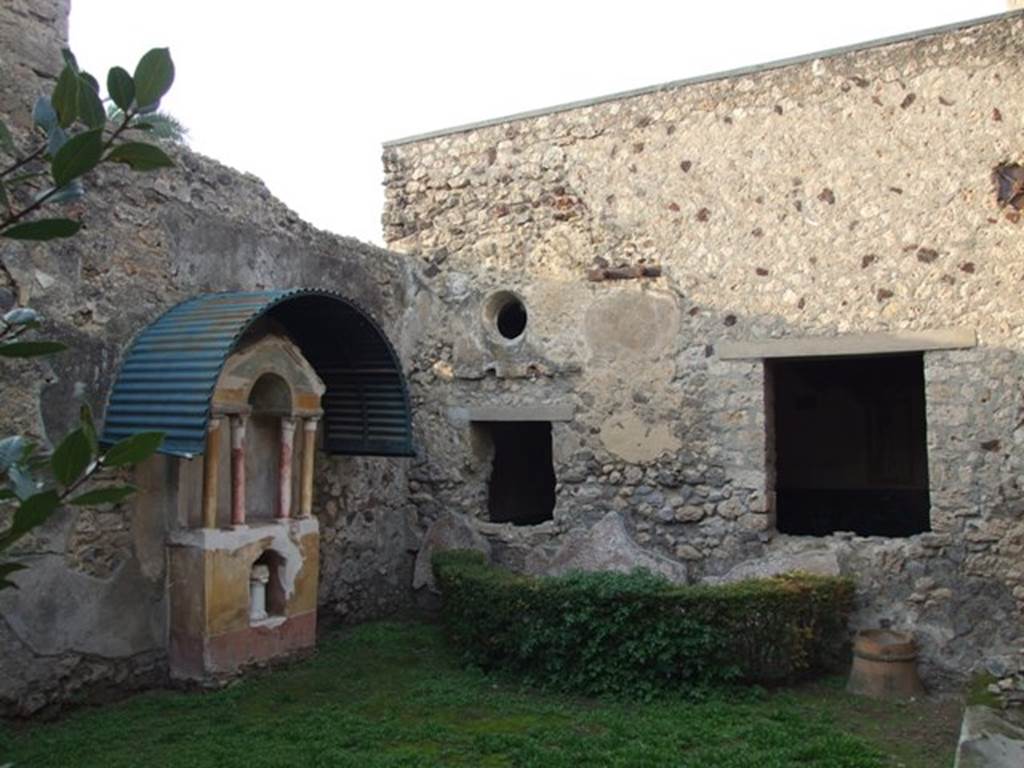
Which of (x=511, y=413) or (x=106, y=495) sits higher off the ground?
(x=511, y=413)

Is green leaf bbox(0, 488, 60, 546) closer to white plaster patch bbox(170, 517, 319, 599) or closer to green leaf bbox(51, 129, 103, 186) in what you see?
green leaf bbox(51, 129, 103, 186)

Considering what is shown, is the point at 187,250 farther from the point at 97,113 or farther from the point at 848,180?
the point at 97,113

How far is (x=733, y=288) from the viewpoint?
282 inches

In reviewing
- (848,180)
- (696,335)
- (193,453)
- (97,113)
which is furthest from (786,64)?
(97,113)

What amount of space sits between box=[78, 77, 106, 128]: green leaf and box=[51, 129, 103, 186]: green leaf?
0.04 m

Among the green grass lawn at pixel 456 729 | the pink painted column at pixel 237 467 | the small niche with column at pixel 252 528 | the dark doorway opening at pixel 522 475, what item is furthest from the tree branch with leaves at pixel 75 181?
the dark doorway opening at pixel 522 475

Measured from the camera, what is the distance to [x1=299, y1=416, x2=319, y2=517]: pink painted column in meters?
6.61

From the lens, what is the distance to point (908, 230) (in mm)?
6574

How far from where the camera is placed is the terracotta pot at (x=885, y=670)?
596 cm

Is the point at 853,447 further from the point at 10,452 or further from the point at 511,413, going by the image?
the point at 10,452

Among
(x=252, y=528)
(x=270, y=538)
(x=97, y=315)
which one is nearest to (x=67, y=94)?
(x=97, y=315)

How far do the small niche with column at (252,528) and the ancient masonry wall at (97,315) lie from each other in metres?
0.27

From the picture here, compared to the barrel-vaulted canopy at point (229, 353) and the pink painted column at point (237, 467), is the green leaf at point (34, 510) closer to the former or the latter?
the barrel-vaulted canopy at point (229, 353)

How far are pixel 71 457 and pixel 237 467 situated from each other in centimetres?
503
